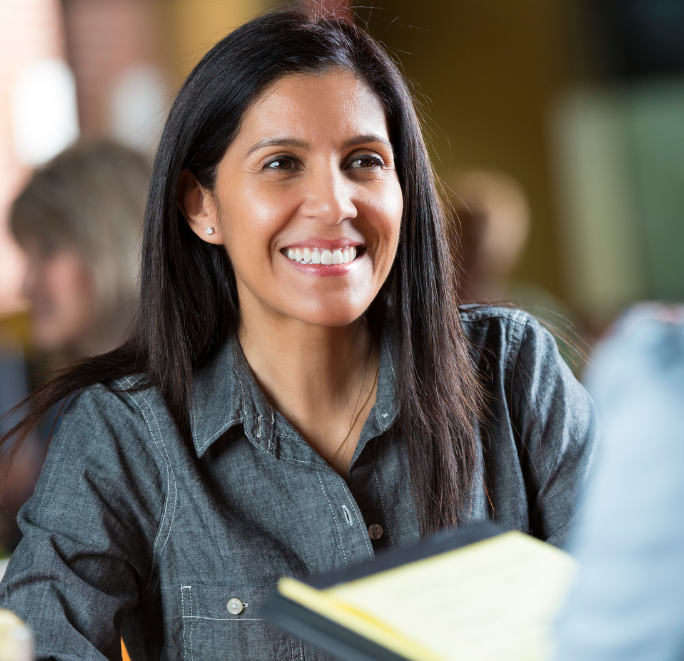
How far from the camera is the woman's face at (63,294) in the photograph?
2.35 metres

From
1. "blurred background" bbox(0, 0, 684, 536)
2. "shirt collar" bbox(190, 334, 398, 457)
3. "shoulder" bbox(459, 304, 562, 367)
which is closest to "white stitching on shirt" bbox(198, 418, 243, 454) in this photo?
"shirt collar" bbox(190, 334, 398, 457)

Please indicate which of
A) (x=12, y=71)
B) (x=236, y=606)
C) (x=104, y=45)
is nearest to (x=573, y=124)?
(x=104, y=45)

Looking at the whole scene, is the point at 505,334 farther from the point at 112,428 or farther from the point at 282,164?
the point at 112,428

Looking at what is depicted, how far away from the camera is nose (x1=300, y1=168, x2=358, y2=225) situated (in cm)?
128

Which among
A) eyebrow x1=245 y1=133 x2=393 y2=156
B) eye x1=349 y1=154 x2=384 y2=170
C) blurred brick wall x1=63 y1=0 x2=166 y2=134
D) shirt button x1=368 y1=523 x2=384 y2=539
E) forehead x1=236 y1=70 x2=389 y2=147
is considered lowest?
shirt button x1=368 y1=523 x2=384 y2=539

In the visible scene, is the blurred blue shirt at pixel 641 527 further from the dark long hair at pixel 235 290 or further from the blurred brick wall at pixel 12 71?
the blurred brick wall at pixel 12 71

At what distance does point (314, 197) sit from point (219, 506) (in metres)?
0.48

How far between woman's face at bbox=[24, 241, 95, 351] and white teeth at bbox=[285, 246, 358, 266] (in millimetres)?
1177

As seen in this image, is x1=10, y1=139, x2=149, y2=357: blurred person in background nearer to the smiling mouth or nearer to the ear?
the ear

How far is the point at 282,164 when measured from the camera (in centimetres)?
131

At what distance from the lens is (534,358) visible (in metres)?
1.48

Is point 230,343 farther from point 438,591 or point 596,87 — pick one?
point 596,87

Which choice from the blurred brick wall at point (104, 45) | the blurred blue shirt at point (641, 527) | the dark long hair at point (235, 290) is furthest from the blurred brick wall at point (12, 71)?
the blurred blue shirt at point (641, 527)

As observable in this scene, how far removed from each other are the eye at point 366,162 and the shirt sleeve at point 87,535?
51 centimetres
